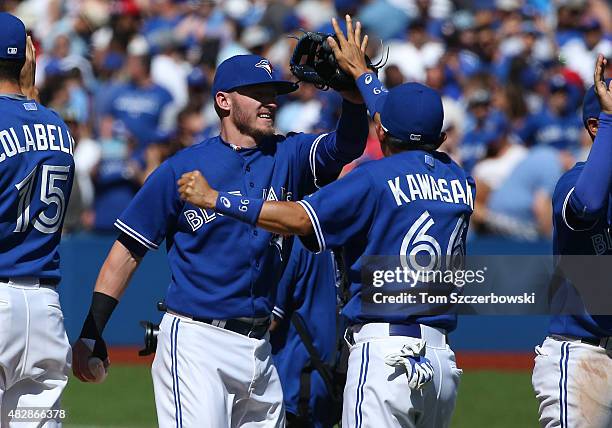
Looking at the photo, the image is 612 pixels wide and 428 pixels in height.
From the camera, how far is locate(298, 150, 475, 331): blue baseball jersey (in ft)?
18.4

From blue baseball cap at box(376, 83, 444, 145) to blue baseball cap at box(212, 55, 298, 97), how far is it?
685 millimetres

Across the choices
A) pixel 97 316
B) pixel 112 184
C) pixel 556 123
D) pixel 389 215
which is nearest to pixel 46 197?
pixel 97 316

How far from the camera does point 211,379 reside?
19.5 feet

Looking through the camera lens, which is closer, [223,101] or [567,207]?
[567,207]

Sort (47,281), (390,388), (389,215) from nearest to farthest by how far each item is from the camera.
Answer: (390,388) → (389,215) → (47,281)

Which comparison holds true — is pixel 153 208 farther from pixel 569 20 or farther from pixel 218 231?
pixel 569 20

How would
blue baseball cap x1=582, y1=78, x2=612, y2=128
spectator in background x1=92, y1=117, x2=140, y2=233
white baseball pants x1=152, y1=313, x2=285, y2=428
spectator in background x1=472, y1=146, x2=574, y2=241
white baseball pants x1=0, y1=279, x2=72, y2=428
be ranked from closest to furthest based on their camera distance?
white baseball pants x1=0, y1=279, x2=72, y2=428 → white baseball pants x1=152, y1=313, x2=285, y2=428 → blue baseball cap x1=582, y1=78, x2=612, y2=128 → spectator in background x1=472, y1=146, x2=574, y2=241 → spectator in background x1=92, y1=117, x2=140, y2=233

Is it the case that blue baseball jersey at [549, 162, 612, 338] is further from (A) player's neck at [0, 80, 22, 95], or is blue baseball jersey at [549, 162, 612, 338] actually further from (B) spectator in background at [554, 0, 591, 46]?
(B) spectator in background at [554, 0, 591, 46]

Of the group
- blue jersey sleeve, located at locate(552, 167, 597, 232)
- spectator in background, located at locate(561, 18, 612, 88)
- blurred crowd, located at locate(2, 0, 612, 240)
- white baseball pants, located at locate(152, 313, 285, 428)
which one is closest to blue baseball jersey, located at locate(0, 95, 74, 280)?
white baseball pants, located at locate(152, 313, 285, 428)

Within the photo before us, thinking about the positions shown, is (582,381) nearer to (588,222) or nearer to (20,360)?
(588,222)

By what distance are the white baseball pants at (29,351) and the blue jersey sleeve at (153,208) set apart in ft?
1.67

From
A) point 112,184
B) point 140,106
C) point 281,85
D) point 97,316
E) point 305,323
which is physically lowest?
point 97,316

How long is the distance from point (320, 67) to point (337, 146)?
0.42 metres

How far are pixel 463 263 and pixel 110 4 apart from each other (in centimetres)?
1247
